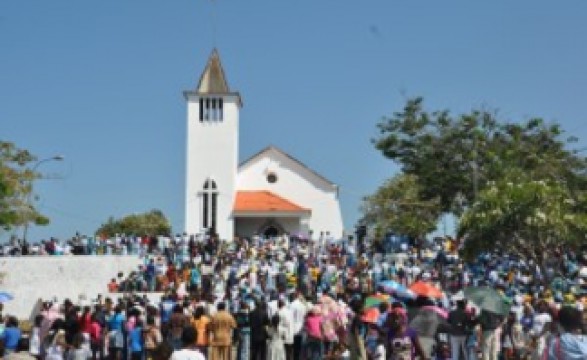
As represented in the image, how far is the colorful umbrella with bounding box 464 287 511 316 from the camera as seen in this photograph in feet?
45.3

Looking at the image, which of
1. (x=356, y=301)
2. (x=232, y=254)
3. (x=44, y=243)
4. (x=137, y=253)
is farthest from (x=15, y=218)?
(x=356, y=301)

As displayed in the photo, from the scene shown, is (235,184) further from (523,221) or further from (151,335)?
(151,335)

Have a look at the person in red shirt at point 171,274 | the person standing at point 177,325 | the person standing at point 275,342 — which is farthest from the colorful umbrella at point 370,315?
the person in red shirt at point 171,274

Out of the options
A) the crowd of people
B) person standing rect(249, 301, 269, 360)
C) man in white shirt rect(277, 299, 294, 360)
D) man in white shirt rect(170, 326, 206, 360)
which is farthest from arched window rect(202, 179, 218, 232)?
man in white shirt rect(170, 326, 206, 360)

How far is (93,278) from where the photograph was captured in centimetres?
3438

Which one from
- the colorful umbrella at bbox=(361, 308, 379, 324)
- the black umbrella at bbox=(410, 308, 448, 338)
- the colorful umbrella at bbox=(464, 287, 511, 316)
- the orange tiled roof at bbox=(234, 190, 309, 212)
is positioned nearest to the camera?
the black umbrella at bbox=(410, 308, 448, 338)

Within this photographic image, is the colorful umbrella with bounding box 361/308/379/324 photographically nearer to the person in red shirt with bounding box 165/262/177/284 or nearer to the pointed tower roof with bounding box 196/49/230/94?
the person in red shirt with bounding box 165/262/177/284

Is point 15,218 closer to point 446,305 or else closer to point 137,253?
point 137,253

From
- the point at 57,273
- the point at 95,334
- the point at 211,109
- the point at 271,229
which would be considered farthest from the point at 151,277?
the point at 211,109

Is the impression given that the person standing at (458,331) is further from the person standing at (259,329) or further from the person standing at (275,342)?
the person standing at (259,329)

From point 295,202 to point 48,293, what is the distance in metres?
20.8

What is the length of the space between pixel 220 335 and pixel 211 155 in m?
34.2

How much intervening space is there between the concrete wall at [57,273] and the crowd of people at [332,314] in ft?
12.5

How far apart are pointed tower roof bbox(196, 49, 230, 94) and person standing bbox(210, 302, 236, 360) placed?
36.0 meters
